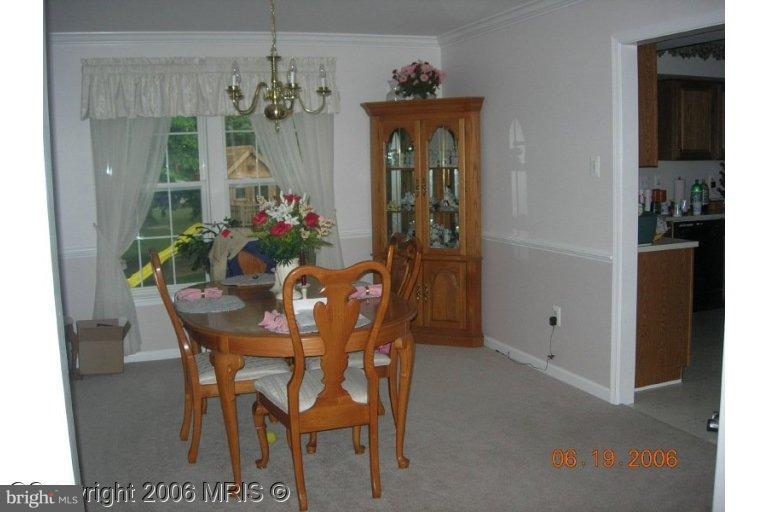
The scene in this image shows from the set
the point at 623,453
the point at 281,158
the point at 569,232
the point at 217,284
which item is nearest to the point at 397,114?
the point at 281,158

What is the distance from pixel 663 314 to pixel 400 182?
2208mm

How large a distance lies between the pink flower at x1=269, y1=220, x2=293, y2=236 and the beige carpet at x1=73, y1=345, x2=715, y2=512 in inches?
42.8

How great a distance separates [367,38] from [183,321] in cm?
313

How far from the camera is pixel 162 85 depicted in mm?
4809

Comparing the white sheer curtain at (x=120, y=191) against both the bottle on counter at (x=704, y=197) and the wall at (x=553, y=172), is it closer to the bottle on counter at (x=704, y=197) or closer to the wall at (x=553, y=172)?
the wall at (x=553, y=172)

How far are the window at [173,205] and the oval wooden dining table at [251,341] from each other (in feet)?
7.02

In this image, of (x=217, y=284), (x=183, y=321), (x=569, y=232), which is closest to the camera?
(x=183, y=321)

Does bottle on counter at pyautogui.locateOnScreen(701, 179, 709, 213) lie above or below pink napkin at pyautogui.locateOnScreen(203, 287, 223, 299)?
above

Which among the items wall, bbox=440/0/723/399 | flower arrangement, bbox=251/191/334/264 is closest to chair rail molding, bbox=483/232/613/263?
wall, bbox=440/0/723/399

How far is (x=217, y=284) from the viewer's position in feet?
12.2

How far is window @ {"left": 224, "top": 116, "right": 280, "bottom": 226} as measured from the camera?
512 centimetres

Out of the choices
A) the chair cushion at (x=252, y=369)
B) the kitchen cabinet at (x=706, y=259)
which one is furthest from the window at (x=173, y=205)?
the kitchen cabinet at (x=706, y=259)

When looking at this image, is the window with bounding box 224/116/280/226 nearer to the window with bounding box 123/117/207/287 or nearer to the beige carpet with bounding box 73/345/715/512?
the window with bounding box 123/117/207/287

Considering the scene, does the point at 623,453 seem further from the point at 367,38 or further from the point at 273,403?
the point at 367,38
